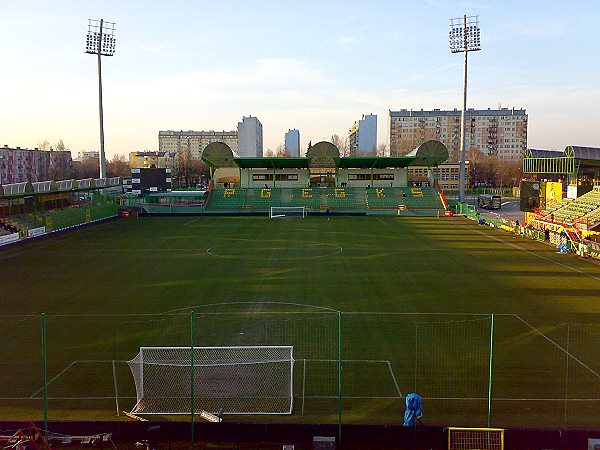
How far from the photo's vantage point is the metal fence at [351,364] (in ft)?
36.3

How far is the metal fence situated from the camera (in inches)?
435

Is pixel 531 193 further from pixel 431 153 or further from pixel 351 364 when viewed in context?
pixel 351 364

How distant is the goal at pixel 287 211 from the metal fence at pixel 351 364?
125 ft

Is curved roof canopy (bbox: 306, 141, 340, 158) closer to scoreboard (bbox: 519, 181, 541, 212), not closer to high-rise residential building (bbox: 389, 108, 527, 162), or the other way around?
scoreboard (bbox: 519, 181, 541, 212)

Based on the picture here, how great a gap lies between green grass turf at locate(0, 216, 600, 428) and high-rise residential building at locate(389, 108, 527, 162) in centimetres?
12640

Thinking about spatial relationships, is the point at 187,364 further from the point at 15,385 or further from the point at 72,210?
the point at 72,210

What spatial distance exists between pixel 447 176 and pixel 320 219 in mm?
59612

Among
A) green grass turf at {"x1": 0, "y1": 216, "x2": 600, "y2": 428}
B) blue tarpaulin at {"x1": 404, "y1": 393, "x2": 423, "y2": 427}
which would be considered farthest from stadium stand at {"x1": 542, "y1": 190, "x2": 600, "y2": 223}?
blue tarpaulin at {"x1": 404, "y1": 393, "x2": 423, "y2": 427}

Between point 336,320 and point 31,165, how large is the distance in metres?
108

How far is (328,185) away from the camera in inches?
2783

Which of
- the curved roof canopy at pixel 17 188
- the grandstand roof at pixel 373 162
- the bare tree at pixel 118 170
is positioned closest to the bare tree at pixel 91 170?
the bare tree at pixel 118 170

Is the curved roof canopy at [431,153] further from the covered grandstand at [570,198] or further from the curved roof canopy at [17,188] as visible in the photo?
the curved roof canopy at [17,188]

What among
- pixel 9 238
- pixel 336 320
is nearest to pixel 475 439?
pixel 336 320

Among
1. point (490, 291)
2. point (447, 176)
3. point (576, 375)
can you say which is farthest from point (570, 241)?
point (447, 176)
